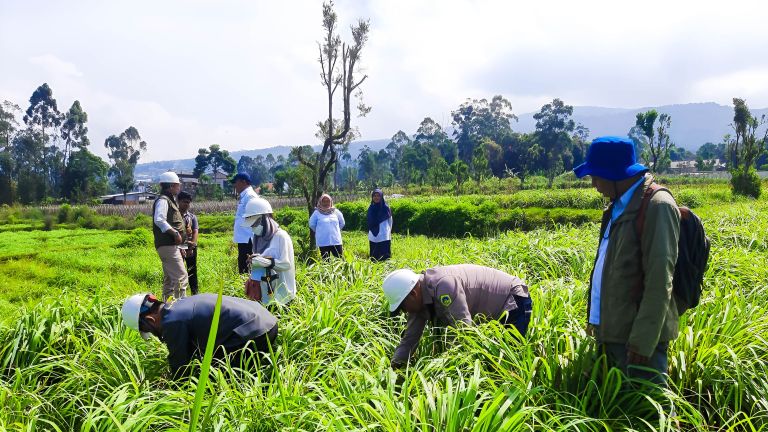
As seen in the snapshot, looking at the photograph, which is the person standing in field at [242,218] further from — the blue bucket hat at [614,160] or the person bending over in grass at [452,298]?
the blue bucket hat at [614,160]

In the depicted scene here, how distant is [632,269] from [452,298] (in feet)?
3.62

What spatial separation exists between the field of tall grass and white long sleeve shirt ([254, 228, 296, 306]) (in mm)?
136

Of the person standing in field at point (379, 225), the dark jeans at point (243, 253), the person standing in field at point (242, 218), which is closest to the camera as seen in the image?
the person standing in field at point (242, 218)

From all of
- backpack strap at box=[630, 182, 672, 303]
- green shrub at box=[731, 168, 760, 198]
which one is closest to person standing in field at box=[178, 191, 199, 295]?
backpack strap at box=[630, 182, 672, 303]

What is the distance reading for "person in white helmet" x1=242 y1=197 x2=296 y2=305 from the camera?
13.7ft

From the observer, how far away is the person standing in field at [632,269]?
2012 millimetres

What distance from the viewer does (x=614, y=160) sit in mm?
2258

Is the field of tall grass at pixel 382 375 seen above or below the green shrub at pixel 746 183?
below

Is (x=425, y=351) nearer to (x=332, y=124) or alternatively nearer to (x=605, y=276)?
(x=605, y=276)

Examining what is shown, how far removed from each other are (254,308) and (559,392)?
193 cm

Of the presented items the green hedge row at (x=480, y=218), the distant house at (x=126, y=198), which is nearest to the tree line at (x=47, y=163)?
the distant house at (x=126, y=198)

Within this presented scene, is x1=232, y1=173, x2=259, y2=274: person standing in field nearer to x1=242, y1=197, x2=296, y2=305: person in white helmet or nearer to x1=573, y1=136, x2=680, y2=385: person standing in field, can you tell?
x1=242, y1=197, x2=296, y2=305: person in white helmet

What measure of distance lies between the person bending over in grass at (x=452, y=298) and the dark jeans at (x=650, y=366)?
0.78 meters

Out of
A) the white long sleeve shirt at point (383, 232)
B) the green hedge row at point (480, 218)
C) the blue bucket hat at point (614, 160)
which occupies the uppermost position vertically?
the blue bucket hat at point (614, 160)
